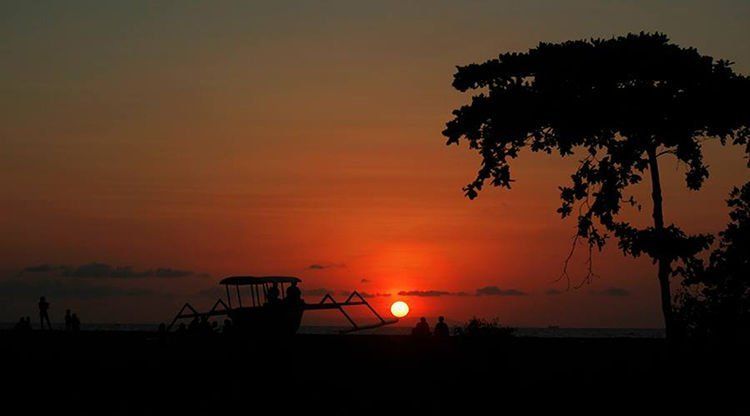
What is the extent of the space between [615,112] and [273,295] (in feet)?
83.7

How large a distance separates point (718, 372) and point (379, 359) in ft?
47.4

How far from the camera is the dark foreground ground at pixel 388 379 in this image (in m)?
26.2

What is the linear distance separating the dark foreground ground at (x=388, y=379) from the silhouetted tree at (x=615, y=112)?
461cm

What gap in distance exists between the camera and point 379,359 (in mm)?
39531

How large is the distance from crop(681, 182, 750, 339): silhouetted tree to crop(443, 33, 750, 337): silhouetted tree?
16.6 ft

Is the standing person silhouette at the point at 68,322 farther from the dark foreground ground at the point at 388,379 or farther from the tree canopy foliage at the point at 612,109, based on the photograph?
the tree canopy foliage at the point at 612,109

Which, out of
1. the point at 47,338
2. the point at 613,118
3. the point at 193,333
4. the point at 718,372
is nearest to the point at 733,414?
the point at 718,372

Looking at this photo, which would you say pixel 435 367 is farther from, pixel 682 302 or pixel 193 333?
pixel 193 333

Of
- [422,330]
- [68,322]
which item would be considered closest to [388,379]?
[422,330]

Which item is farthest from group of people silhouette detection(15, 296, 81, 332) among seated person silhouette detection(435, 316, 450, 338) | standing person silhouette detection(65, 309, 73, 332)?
seated person silhouette detection(435, 316, 450, 338)

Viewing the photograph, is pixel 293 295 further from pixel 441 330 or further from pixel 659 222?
pixel 659 222

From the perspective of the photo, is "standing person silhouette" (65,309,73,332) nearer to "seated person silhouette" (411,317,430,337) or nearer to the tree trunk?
"seated person silhouette" (411,317,430,337)

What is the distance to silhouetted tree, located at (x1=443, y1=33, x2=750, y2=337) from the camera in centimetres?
3212

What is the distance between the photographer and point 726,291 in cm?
3866
